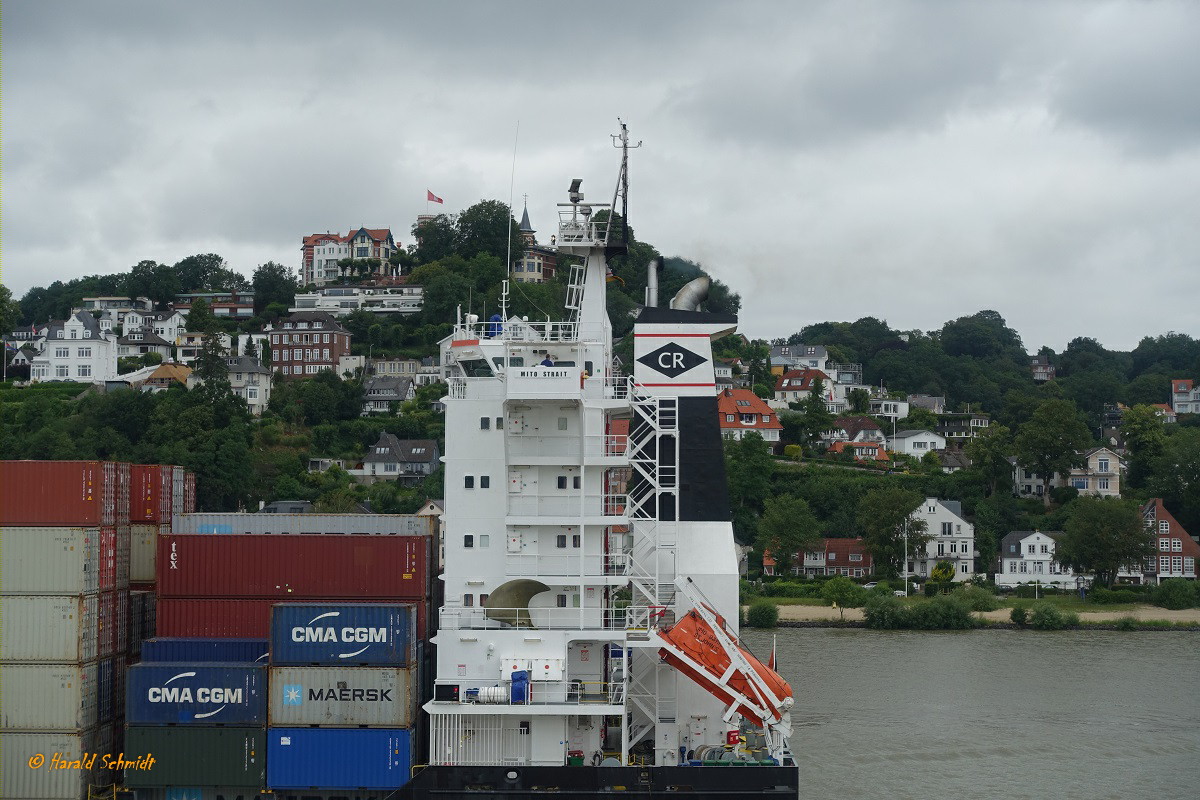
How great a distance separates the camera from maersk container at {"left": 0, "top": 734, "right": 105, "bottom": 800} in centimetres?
2506

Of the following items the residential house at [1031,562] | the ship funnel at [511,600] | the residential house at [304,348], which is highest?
the residential house at [304,348]

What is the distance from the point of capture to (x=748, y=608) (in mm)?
60750

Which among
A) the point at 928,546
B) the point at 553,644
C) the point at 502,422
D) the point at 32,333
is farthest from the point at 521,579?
the point at 32,333

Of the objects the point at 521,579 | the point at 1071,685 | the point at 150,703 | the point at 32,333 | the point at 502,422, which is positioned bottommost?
the point at 1071,685

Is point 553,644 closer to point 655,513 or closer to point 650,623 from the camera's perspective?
point 650,623

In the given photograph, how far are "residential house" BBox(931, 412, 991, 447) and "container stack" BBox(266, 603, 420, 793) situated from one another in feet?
288

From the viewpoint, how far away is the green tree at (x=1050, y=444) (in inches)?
3305

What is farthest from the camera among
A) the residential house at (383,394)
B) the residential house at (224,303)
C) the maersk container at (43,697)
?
the residential house at (224,303)

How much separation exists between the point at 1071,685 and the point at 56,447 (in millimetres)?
54996

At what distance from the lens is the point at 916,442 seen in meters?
102

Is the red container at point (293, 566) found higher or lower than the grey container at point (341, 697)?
higher

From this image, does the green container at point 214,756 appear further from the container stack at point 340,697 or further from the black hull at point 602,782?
the black hull at point 602,782

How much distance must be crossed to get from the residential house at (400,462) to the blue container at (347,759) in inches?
2239

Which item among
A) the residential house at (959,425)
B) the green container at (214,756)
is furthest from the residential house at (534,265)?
the green container at (214,756)
